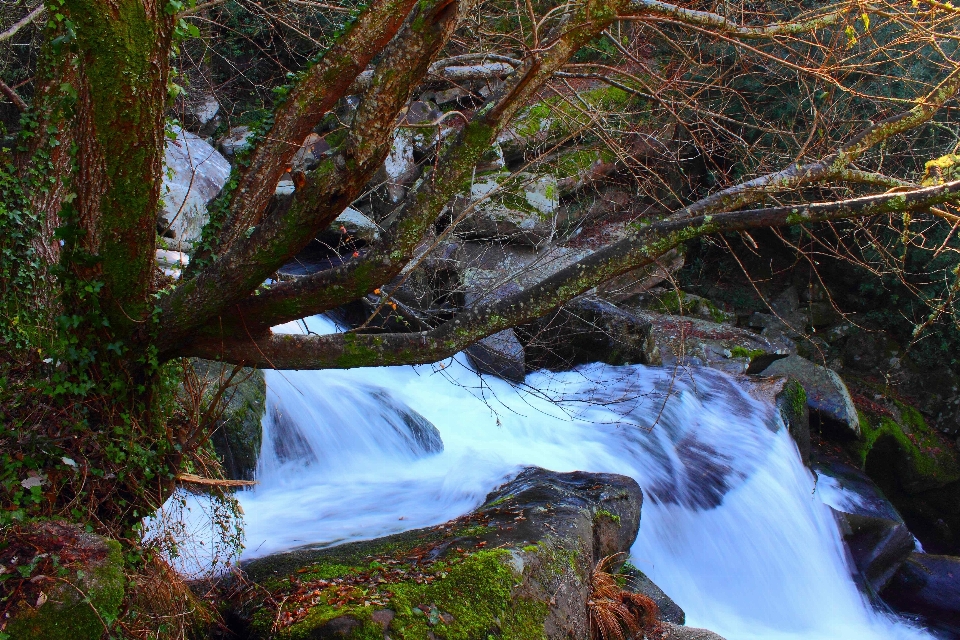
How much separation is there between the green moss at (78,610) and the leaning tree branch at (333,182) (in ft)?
3.85

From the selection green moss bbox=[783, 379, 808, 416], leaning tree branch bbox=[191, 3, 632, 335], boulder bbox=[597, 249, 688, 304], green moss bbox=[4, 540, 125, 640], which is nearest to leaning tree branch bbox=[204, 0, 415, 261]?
leaning tree branch bbox=[191, 3, 632, 335]

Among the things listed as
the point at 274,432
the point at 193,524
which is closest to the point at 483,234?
the point at 274,432

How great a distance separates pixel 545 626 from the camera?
141 inches

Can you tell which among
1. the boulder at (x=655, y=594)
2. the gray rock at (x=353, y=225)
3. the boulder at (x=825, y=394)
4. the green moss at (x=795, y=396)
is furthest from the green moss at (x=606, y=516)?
the boulder at (x=825, y=394)

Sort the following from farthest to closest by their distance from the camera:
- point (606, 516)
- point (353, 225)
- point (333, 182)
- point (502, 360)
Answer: point (353, 225) < point (502, 360) < point (606, 516) < point (333, 182)

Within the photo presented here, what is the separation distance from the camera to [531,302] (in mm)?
3346

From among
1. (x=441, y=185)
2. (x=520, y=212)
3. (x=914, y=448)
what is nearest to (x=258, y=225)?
(x=441, y=185)

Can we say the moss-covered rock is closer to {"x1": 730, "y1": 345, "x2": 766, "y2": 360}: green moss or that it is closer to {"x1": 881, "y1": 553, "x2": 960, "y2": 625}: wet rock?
{"x1": 881, "y1": 553, "x2": 960, "y2": 625}: wet rock

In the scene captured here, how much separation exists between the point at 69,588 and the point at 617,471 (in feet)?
17.1

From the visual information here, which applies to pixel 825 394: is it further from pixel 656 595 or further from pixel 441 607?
pixel 441 607

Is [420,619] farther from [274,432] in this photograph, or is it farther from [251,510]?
[274,432]

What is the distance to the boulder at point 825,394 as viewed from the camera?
32.5 feet

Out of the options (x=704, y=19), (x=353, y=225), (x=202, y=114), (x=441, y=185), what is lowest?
(x=353, y=225)

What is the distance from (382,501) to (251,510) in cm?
105
